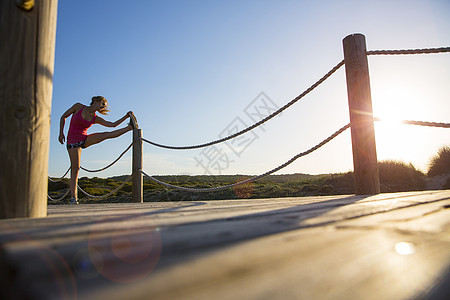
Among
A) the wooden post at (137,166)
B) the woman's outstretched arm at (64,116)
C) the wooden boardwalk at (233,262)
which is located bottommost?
the wooden boardwalk at (233,262)

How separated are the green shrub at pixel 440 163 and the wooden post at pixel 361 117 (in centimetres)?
1346

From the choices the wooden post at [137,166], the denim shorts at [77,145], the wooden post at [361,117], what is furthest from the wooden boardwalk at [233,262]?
the denim shorts at [77,145]

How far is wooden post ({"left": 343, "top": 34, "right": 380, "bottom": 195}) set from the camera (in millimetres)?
2648

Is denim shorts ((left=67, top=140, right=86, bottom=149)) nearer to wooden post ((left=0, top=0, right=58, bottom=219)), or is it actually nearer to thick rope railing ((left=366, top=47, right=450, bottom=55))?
wooden post ((left=0, top=0, right=58, bottom=219))

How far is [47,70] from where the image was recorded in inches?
54.1

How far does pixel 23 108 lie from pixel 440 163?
652 inches

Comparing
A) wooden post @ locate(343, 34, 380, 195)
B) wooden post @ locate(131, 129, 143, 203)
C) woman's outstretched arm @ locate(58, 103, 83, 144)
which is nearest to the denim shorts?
woman's outstretched arm @ locate(58, 103, 83, 144)

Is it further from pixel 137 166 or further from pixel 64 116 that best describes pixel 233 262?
pixel 64 116

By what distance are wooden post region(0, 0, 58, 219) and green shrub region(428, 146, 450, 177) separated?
629 inches

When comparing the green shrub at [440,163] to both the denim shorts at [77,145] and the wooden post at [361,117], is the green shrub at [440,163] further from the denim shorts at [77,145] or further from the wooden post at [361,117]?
the denim shorts at [77,145]

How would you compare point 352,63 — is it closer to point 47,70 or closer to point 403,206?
point 403,206

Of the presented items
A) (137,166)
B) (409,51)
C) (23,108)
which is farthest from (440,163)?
(23,108)

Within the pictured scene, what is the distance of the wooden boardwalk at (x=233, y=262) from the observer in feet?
1.19

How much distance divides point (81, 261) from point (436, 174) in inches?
647
